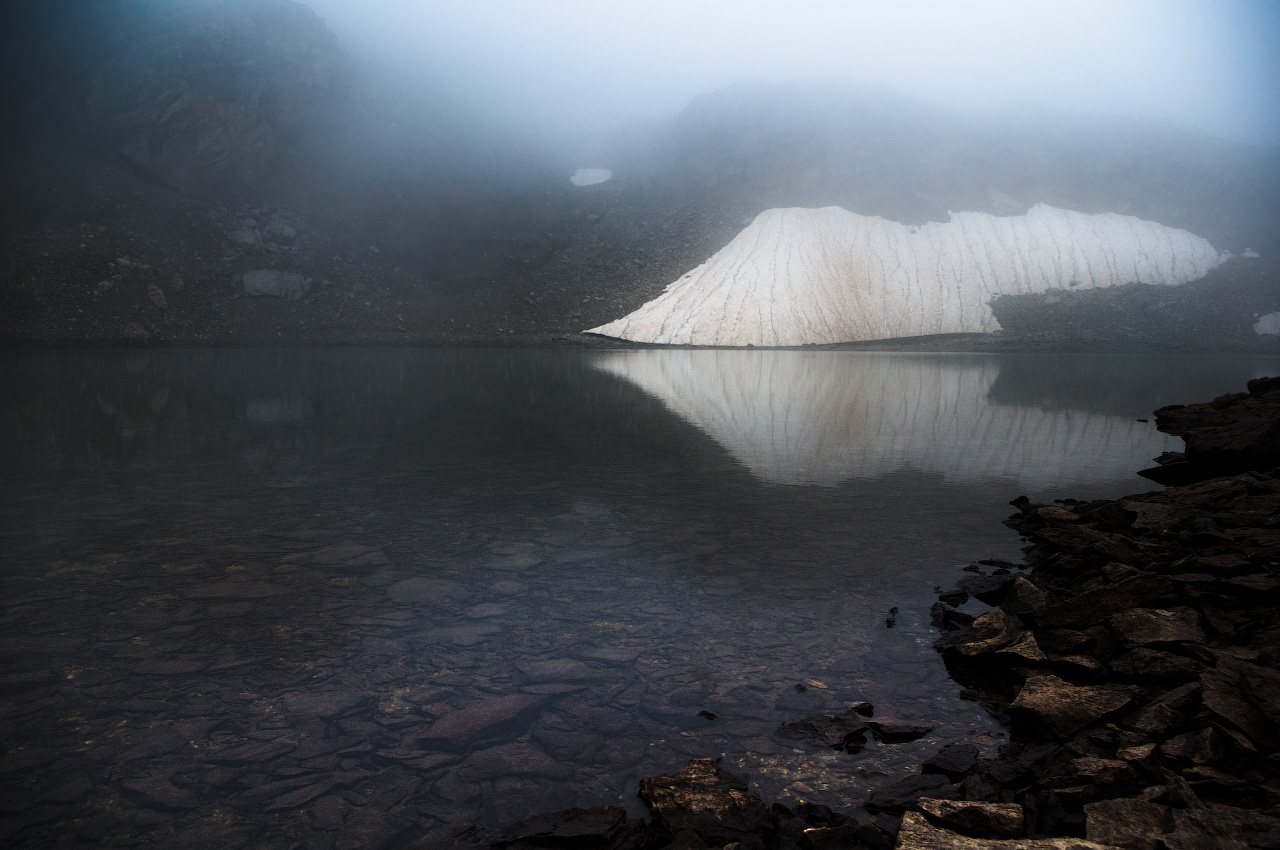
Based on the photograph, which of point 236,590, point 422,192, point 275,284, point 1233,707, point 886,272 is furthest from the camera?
point 422,192

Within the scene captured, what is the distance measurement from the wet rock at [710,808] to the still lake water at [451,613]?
0.57 feet

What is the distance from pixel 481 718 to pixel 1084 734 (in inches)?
122

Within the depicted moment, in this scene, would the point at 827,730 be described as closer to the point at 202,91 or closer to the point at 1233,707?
the point at 1233,707

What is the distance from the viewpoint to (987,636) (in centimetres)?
534

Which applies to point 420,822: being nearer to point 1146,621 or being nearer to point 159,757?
point 159,757

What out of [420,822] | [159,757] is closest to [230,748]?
[159,757]

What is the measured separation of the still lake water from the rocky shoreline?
0.72ft

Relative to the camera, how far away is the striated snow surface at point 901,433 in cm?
1196

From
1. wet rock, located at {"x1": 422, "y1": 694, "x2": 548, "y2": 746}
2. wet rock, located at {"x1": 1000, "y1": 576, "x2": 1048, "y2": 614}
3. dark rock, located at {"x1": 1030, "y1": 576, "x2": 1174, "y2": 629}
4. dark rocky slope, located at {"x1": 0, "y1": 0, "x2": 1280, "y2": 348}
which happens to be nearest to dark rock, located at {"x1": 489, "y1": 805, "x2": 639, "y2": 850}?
wet rock, located at {"x1": 422, "y1": 694, "x2": 548, "y2": 746}

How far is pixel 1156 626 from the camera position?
16.2ft

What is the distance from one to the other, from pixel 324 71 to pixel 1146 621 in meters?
99.8

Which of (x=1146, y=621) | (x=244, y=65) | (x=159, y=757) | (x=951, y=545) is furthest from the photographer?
(x=244, y=65)

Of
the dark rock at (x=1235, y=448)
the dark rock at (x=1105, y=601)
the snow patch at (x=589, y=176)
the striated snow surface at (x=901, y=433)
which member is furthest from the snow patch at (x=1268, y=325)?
the dark rock at (x=1105, y=601)

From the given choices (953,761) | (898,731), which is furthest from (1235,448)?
(953,761)
